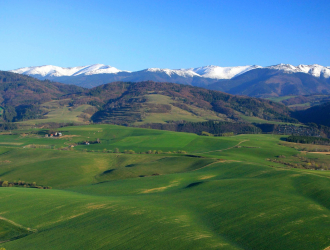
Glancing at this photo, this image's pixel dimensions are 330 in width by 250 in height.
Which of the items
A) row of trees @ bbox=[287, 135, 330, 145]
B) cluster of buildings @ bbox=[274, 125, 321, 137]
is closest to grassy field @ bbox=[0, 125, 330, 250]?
row of trees @ bbox=[287, 135, 330, 145]

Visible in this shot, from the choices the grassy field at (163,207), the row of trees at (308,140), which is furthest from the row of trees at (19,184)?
the row of trees at (308,140)

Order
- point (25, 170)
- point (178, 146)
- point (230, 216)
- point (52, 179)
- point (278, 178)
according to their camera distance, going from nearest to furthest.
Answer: point (230, 216)
point (278, 178)
point (52, 179)
point (25, 170)
point (178, 146)

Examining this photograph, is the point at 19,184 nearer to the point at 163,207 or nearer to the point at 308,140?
the point at 163,207

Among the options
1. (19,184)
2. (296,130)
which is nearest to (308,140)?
(296,130)

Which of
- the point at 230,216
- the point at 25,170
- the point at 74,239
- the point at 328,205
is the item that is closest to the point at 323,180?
the point at 328,205

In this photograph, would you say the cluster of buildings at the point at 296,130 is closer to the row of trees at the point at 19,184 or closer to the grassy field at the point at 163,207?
the grassy field at the point at 163,207

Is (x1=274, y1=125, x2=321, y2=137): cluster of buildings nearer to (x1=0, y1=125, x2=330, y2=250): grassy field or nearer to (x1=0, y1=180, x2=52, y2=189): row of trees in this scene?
(x1=0, y1=125, x2=330, y2=250): grassy field

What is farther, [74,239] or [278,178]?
[278,178]

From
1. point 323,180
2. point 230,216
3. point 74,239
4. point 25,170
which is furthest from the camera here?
point 25,170

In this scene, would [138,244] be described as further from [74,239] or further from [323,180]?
[323,180]
